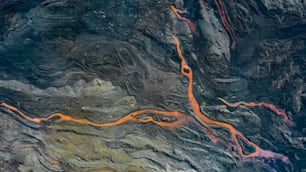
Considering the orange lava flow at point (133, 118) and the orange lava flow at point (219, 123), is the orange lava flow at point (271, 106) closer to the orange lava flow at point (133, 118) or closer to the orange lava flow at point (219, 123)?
the orange lava flow at point (219, 123)

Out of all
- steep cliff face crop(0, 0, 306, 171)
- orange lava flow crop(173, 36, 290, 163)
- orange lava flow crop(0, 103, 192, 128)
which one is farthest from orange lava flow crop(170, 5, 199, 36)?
orange lava flow crop(0, 103, 192, 128)

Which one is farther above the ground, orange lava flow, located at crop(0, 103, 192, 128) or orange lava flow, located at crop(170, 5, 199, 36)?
orange lava flow, located at crop(170, 5, 199, 36)

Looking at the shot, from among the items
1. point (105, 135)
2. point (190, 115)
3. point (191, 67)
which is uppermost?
point (191, 67)

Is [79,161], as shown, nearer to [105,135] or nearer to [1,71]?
[105,135]

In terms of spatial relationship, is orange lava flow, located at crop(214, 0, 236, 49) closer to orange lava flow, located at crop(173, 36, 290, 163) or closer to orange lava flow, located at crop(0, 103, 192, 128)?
orange lava flow, located at crop(173, 36, 290, 163)

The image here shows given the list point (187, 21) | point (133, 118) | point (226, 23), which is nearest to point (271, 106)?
point (226, 23)

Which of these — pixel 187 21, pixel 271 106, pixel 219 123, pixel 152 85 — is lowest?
pixel 219 123

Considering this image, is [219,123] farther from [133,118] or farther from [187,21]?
[187,21]

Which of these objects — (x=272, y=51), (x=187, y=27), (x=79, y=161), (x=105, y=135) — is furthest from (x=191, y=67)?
(x=79, y=161)

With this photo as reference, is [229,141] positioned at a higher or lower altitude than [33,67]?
lower
